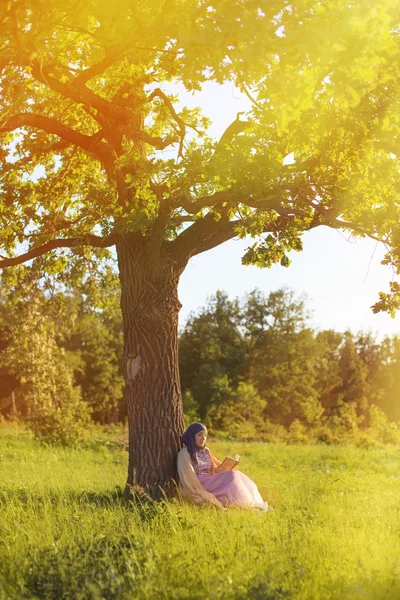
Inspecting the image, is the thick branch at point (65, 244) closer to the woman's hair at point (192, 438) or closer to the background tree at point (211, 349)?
the woman's hair at point (192, 438)

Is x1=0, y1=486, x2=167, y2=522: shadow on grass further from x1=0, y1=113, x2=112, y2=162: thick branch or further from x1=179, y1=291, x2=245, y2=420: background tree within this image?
x1=179, y1=291, x2=245, y2=420: background tree

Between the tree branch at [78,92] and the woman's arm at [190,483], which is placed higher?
the tree branch at [78,92]

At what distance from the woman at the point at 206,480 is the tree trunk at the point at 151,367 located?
1.40ft

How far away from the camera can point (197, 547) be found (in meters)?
7.54

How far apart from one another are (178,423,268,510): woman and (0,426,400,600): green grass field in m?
0.47

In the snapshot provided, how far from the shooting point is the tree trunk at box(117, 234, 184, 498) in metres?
11.8

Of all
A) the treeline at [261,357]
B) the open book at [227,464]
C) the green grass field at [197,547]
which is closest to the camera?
the green grass field at [197,547]

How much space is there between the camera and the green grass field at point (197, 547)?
6.18 metres

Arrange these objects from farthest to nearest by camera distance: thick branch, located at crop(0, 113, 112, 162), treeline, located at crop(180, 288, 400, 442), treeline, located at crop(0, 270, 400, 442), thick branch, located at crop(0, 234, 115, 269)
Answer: treeline, located at crop(180, 288, 400, 442), treeline, located at crop(0, 270, 400, 442), thick branch, located at crop(0, 234, 115, 269), thick branch, located at crop(0, 113, 112, 162)

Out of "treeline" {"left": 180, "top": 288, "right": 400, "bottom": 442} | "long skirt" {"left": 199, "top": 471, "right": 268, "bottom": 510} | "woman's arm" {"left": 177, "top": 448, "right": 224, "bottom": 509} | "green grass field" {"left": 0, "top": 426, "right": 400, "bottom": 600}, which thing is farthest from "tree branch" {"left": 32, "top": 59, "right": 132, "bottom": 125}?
"treeline" {"left": 180, "top": 288, "right": 400, "bottom": 442}

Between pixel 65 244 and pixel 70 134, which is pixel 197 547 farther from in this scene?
pixel 70 134

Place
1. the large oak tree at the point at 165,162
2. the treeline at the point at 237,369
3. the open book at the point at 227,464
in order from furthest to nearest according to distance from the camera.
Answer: the treeline at the point at 237,369, the open book at the point at 227,464, the large oak tree at the point at 165,162

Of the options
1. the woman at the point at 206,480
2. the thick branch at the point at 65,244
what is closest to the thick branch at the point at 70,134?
the thick branch at the point at 65,244

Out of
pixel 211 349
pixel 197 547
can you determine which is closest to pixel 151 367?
pixel 197 547
